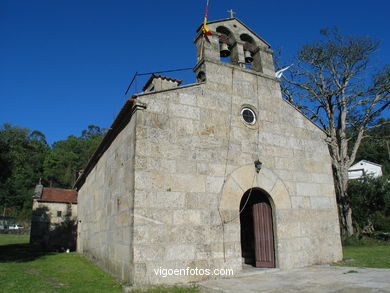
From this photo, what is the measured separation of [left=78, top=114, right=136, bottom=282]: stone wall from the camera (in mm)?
6504

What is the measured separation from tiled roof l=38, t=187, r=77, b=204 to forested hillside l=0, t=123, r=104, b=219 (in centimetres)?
2601

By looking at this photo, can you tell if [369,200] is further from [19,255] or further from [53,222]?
[53,222]

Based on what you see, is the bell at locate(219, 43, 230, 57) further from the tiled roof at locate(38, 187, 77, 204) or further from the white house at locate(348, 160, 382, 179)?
the white house at locate(348, 160, 382, 179)

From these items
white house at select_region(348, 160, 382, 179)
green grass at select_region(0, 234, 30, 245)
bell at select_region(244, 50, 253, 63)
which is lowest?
green grass at select_region(0, 234, 30, 245)

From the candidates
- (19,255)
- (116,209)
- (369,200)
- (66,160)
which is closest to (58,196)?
(19,255)

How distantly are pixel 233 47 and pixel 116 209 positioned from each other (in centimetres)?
616

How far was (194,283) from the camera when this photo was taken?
6266 millimetres

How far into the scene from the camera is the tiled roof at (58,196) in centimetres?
2128

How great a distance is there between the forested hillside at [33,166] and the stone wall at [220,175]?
44334 millimetres

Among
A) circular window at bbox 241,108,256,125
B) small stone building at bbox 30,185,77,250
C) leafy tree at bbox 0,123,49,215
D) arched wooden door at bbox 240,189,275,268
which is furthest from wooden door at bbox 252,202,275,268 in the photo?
leafy tree at bbox 0,123,49,215

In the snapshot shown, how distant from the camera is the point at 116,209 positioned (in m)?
7.79

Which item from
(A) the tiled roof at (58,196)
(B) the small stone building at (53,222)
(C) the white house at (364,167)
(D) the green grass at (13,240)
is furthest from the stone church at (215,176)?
(C) the white house at (364,167)

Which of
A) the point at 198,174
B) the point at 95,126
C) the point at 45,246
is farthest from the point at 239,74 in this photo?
the point at 95,126

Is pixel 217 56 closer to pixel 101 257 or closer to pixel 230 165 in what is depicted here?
pixel 230 165
